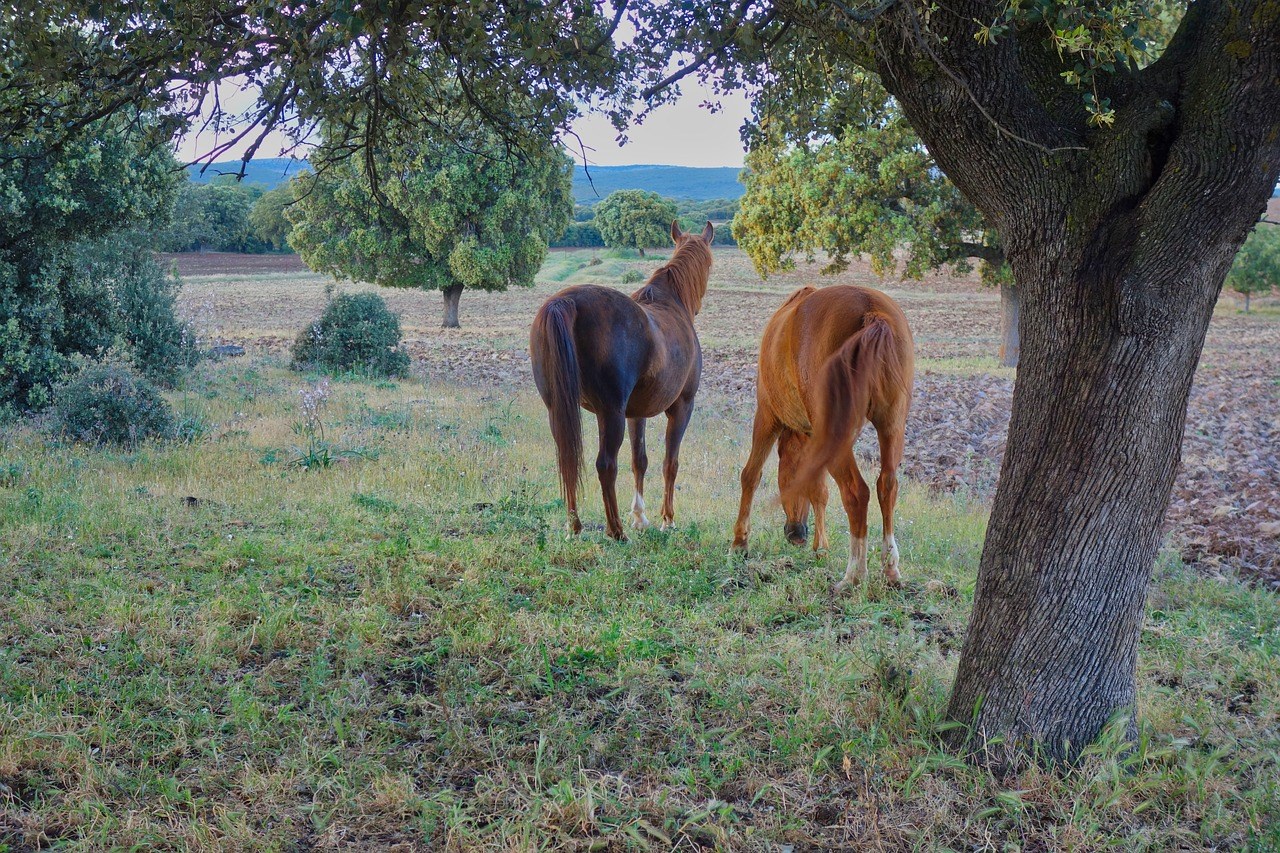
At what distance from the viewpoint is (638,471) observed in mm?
8047

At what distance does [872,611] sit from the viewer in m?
5.45

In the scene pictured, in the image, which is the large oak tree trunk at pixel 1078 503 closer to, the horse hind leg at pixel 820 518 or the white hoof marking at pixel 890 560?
the white hoof marking at pixel 890 560

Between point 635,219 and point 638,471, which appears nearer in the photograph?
point 638,471

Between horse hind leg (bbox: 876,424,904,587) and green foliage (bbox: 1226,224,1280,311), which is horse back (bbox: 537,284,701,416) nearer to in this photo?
horse hind leg (bbox: 876,424,904,587)

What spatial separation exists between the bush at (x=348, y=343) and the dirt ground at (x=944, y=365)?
1.52 meters

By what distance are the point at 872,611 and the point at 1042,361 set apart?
242cm

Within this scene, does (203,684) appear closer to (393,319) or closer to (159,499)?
(159,499)

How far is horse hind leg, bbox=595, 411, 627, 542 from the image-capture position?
→ 7062mm

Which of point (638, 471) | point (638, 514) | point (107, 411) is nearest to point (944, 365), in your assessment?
point (638, 471)

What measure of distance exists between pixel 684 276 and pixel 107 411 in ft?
22.3

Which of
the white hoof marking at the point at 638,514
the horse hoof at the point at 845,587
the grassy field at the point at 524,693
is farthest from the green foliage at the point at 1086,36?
the white hoof marking at the point at 638,514

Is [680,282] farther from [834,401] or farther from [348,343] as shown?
[348,343]

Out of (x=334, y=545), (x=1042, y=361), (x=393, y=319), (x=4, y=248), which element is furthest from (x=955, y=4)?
(x=393, y=319)

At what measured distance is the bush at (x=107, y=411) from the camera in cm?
1004
